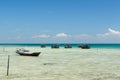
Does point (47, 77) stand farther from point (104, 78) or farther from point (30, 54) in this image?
point (30, 54)

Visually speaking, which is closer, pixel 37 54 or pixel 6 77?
pixel 6 77

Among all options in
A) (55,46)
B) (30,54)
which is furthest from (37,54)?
(55,46)

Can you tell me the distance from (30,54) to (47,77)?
93.9ft

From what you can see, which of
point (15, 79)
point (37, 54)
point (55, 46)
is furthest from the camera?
point (55, 46)

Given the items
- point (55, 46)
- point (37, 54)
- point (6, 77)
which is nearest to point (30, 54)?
point (37, 54)

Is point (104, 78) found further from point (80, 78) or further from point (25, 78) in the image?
point (25, 78)

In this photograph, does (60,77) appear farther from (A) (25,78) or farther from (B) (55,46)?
(B) (55,46)

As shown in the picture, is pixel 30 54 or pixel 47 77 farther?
pixel 30 54

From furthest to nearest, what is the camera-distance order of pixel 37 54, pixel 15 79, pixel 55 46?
pixel 55 46 → pixel 37 54 → pixel 15 79

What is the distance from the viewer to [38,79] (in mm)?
20641

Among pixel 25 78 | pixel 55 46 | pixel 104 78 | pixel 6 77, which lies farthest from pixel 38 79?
pixel 55 46

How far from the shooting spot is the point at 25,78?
2109 centimetres

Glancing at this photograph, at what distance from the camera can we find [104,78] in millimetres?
21281

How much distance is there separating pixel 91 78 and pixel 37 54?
28.7m
